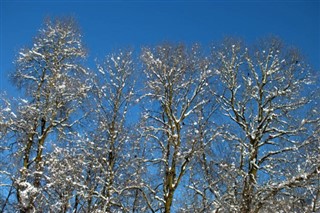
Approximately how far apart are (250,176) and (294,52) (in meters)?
5.75

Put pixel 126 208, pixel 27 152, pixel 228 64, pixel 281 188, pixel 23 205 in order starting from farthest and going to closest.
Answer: pixel 228 64
pixel 27 152
pixel 126 208
pixel 281 188
pixel 23 205

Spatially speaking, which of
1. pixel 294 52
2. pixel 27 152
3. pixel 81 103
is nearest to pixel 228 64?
pixel 294 52

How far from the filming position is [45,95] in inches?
728

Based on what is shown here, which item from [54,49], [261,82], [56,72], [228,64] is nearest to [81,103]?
[56,72]

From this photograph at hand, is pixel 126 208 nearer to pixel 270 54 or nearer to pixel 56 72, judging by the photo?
pixel 56 72

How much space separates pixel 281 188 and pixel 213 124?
13.0 ft

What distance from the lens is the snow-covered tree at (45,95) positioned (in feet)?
56.7

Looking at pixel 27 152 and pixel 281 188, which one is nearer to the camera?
pixel 281 188

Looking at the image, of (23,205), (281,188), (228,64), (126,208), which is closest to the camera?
(23,205)

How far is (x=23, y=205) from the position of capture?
1416 centimetres

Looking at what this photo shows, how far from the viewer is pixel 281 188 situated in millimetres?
15109

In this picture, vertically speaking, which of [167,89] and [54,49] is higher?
[54,49]

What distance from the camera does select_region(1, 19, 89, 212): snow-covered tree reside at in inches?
681

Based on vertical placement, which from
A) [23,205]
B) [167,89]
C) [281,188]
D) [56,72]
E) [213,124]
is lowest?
[23,205]
